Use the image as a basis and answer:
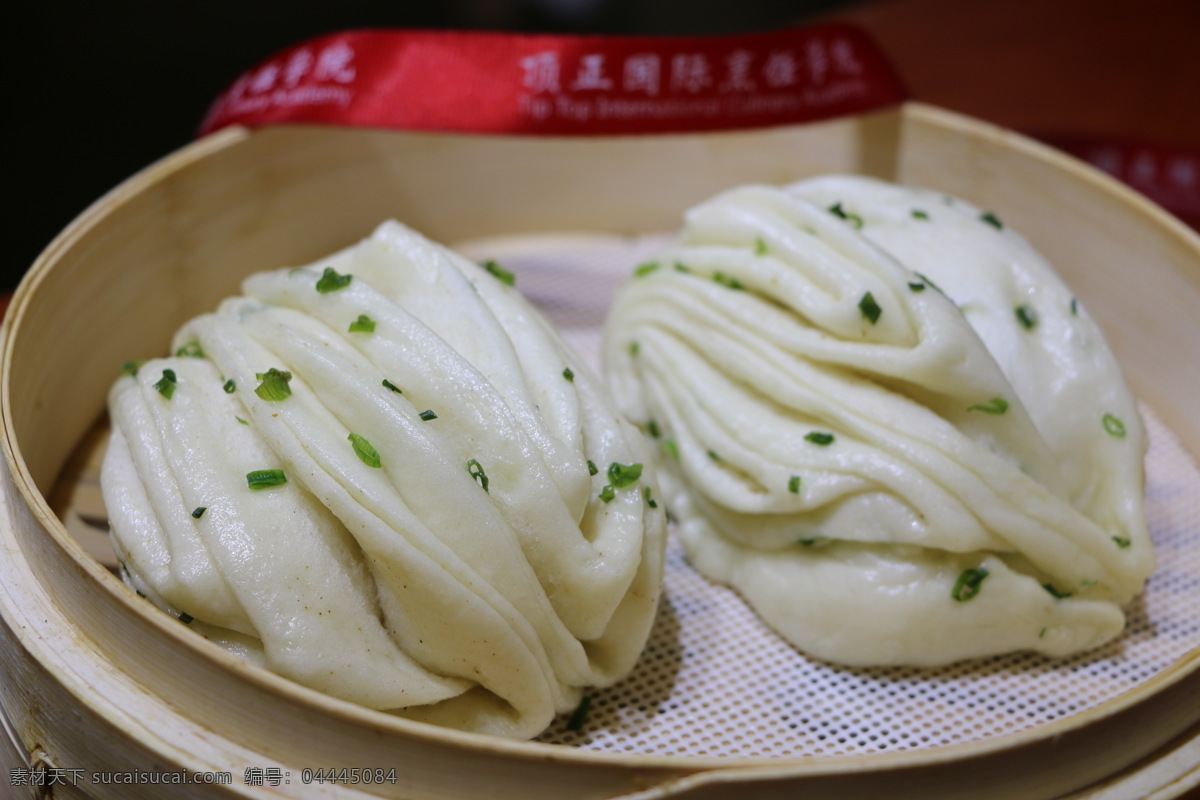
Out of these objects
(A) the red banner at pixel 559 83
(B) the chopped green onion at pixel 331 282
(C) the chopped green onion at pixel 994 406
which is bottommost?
(C) the chopped green onion at pixel 994 406

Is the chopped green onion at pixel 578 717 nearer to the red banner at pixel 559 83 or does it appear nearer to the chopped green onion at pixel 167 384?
the chopped green onion at pixel 167 384

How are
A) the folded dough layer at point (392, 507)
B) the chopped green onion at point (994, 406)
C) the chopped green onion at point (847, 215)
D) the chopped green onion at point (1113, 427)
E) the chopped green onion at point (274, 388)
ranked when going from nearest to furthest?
1. the folded dough layer at point (392, 507)
2. the chopped green onion at point (274, 388)
3. the chopped green onion at point (994, 406)
4. the chopped green onion at point (1113, 427)
5. the chopped green onion at point (847, 215)

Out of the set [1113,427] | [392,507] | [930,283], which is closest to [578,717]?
[392,507]

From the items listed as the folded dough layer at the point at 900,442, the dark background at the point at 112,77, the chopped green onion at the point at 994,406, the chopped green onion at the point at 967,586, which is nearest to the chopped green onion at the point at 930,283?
the folded dough layer at the point at 900,442

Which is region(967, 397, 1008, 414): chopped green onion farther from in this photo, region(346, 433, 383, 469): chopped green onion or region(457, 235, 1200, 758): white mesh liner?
region(346, 433, 383, 469): chopped green onion

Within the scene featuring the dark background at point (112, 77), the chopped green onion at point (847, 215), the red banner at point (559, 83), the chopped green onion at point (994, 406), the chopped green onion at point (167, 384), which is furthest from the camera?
the dark background at point (112, 77)

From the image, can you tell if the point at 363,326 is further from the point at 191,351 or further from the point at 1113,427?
the point at 1113,427

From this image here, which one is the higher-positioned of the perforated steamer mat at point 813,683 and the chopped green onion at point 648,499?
the chopped green onion at point 648,499

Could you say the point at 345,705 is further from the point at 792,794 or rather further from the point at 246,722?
the point at 792,794
